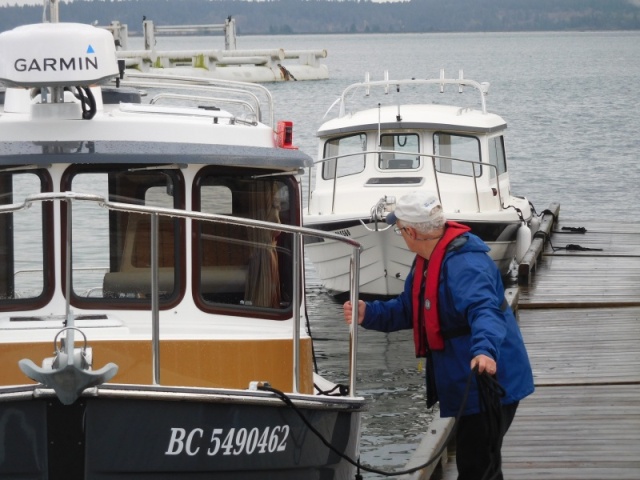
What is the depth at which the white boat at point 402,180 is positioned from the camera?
1589 centimetres

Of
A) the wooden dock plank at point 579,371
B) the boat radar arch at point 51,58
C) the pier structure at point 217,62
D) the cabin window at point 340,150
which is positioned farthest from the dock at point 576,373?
→ the pier structure at point 217,62

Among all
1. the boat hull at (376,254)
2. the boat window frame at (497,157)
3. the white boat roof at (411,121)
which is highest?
the white boat roof at (411,121)

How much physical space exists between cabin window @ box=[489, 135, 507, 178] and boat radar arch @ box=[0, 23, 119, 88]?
10821mm

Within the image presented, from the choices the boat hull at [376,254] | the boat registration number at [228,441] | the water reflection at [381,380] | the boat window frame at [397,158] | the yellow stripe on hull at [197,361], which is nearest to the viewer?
the boat registration number at [228,441]

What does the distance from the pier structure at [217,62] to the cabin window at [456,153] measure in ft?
209

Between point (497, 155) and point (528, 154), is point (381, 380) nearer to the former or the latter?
point (497, 155)

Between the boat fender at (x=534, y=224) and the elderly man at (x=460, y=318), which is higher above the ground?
the elderly man at (x=460, y=318)

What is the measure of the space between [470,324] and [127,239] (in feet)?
6.23

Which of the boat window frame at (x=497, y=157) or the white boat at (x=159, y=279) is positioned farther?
the boat window frame at (x=497, y=157)

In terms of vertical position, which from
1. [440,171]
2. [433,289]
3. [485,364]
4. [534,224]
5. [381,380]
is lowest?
[381,380]

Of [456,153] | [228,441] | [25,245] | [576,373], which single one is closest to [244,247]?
[25,245]

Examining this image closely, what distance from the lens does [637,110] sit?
2325 inches

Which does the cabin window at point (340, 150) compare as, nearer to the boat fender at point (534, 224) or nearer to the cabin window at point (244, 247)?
the boat fender at point (534, 224)

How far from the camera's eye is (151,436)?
550 cm
